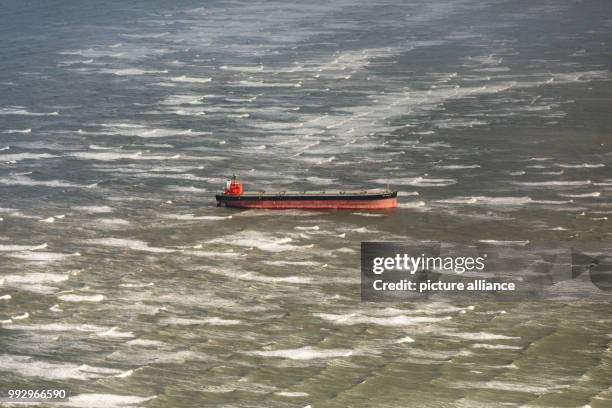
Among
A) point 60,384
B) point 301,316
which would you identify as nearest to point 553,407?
point 301,316

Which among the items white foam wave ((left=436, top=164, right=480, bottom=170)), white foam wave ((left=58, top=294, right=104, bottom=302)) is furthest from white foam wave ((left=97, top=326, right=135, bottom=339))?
white foam wave ((left=436, top=164, right=480, bottom=170))

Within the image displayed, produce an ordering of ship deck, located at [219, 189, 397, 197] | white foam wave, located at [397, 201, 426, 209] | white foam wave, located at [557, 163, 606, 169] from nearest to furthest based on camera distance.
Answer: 1. ship deck, located at [219, 189, 397, 197]
2. white foam wave, located at [397, 201, 426, 209]
3. white foam wave, located at [557, 163, 606, 169]

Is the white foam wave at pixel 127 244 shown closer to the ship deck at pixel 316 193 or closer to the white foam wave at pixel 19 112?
the ship deck at pixel 316 193

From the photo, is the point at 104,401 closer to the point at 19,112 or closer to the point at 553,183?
the point at 553,183

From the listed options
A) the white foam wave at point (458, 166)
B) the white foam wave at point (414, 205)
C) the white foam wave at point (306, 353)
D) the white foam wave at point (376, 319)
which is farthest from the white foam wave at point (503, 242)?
the white foam wave at point (306, 353)

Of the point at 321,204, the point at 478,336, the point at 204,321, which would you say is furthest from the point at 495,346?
the point at 321,204

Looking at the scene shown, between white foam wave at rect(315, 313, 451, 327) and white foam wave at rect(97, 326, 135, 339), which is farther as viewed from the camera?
white foam wave at rect(315, 313, 451, 327)

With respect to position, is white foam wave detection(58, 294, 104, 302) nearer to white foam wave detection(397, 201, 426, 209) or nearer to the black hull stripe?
the black hull stripe
